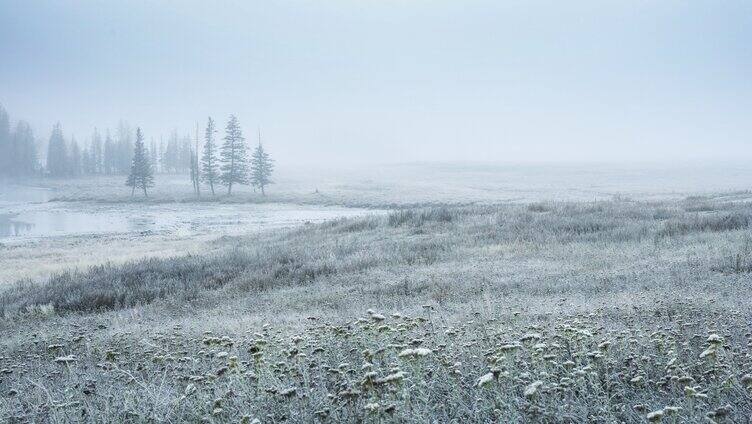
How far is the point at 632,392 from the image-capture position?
3.94 m

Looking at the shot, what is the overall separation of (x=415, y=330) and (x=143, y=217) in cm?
4751

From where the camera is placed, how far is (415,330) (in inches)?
265

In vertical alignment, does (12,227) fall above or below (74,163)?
below

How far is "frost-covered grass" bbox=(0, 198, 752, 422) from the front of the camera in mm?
3701

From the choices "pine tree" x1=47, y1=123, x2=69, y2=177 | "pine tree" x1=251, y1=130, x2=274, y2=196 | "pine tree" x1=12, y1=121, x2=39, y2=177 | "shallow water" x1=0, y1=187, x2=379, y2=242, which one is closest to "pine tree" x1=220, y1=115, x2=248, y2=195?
"pine tree" x1=251, y1=130, x2=274, y2=196

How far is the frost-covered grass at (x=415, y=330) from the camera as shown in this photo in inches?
146

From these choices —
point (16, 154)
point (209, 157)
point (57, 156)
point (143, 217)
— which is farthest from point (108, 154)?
point (143, 217)

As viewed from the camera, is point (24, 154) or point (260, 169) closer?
point (260, 169)

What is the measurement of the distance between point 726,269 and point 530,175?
314 feet

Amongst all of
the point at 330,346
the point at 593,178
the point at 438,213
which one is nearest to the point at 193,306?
the point at 330,346

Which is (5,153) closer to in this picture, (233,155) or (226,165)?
(226,165)

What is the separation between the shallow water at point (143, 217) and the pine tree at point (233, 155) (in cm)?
922

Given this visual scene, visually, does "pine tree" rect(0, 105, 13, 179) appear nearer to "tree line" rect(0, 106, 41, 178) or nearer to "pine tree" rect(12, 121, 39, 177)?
"tree line" rect(0, 106, 41, 178)

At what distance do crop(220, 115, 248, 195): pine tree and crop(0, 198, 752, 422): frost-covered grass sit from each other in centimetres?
5348
